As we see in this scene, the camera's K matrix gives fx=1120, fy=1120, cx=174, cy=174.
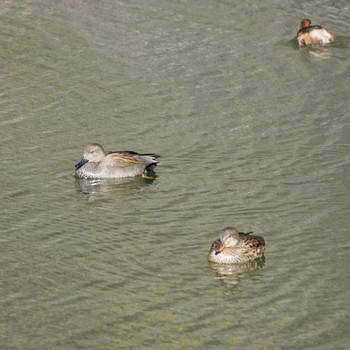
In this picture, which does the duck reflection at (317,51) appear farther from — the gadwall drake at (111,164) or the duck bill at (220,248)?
the duck bill at (220,248)

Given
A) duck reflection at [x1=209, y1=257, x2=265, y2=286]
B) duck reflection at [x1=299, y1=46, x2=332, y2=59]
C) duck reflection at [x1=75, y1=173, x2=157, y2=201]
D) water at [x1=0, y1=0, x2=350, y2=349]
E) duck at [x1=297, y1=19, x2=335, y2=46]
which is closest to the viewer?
water at [x1=0, y1=0, x2=350, y2=349]

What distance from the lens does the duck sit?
20312 mm

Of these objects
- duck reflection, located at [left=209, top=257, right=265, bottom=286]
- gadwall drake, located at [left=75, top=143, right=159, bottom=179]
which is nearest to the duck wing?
gadwall drake, located at [left=75, top=143, right=159, bottom=179]

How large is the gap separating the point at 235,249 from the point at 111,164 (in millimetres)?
3497

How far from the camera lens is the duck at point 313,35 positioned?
20312 mm

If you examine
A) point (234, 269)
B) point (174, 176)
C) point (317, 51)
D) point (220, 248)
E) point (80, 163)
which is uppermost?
point (317, 51)

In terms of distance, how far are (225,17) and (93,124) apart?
21.9 ft

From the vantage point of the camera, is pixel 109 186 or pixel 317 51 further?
pixel 317 51

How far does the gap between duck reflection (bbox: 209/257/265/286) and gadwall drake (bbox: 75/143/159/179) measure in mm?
3066

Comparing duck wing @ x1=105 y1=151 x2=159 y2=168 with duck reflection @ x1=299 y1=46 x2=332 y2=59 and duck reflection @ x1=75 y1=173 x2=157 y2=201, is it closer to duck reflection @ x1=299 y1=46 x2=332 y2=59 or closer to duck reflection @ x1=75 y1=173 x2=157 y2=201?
duck reflection @ x1=75 y1=173 x2=157 y2=201

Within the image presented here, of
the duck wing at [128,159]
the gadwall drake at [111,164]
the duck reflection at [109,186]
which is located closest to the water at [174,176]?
the duck reflection at [109,186]

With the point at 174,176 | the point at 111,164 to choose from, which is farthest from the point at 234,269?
the point at 111,164

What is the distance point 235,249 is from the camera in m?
12.0

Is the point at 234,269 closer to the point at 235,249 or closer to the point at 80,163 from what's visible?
the point at 235,249
